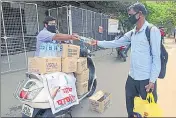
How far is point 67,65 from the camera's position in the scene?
12.9 ft

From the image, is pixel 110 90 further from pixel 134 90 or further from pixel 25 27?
pixel 25 27

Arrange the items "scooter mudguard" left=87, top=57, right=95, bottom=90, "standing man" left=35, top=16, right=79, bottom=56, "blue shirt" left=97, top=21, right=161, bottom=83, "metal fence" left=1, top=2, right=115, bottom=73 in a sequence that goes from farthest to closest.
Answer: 1. "metal fence" left=1, top=2, right=115, bottom=73
2. "scooter mudguard" left=87, top=57, right=95, bottom=90
3. "standing man" left=35, top=16, right=79, bottom=56
4. "blue shirt" left=97, top=21, right=161, bottom=83

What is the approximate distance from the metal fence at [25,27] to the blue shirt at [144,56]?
17.0 ft

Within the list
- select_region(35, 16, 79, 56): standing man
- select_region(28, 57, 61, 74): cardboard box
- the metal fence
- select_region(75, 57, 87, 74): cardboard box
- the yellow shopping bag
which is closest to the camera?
the yellow shopping bag

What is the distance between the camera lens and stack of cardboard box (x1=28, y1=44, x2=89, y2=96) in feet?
12.3

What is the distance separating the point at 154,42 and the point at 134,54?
37 cm

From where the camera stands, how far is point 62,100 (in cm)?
365

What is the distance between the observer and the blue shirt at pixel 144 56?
3.06 metres

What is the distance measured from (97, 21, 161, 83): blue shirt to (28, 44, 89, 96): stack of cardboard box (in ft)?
3.48

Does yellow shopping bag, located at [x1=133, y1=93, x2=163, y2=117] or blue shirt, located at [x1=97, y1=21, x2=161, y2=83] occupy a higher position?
blue shirt, located at [x1=97, y1=21, x2=161, y2=83]

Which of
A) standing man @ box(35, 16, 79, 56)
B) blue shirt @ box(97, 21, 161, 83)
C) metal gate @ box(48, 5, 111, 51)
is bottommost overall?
blue shirt @ box(97, 21, 161, 83)

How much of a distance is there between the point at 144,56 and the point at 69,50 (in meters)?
1.35

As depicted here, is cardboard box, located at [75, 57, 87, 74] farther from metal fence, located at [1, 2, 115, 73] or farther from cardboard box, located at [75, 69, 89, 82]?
metal fence, located at [1, 2, 115, 73]

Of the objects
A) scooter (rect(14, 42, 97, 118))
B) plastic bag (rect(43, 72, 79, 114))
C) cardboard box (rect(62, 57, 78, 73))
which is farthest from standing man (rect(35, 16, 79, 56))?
scooter (rect(14, 42, 97, 118))
